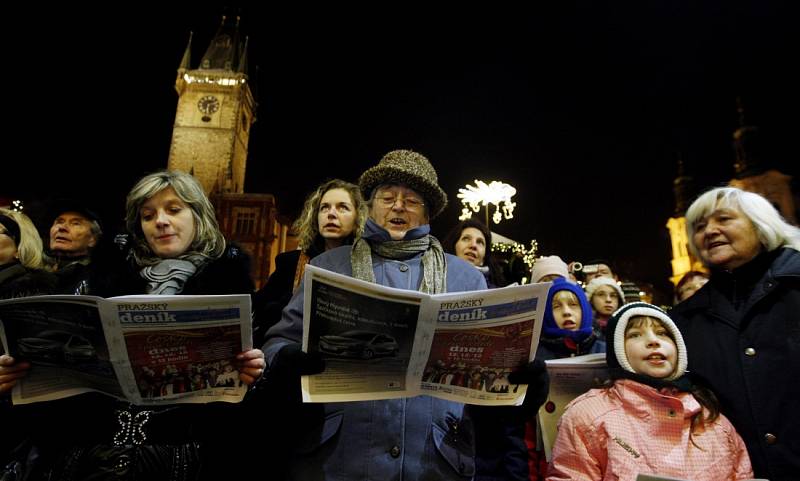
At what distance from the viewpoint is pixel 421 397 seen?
2182mm

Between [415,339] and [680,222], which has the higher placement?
[680,222]

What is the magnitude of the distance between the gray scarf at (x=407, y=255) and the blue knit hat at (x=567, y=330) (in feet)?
4.70

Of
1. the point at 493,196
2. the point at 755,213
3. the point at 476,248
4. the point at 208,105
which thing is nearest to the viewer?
the point at 755,213

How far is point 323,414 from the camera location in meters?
2.16

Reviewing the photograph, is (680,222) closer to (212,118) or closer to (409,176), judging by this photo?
(212,118)

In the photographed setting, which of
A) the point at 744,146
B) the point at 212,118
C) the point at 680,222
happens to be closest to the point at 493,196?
the point at 744,146

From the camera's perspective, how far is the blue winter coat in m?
2.04

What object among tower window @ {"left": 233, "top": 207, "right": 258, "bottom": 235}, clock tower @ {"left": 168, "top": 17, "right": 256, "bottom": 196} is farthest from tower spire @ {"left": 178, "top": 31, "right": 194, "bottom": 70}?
tower window @ {"left": 233, "top": 207, "right": 258, "bottom": 235}

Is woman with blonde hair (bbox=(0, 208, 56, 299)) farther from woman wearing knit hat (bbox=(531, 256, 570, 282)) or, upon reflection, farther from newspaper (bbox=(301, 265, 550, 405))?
woman wearing knit hat (bbox=(531, 256, 570, 282))

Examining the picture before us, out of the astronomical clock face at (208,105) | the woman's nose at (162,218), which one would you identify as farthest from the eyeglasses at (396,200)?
the astronomical clock face at (208,105)

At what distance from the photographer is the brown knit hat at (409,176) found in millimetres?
2719

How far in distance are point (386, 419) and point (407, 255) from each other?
34.3 inches

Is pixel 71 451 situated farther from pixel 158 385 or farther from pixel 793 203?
pixel 793 203

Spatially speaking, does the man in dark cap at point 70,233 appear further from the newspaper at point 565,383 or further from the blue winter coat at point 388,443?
the newspaper at point 565,383
